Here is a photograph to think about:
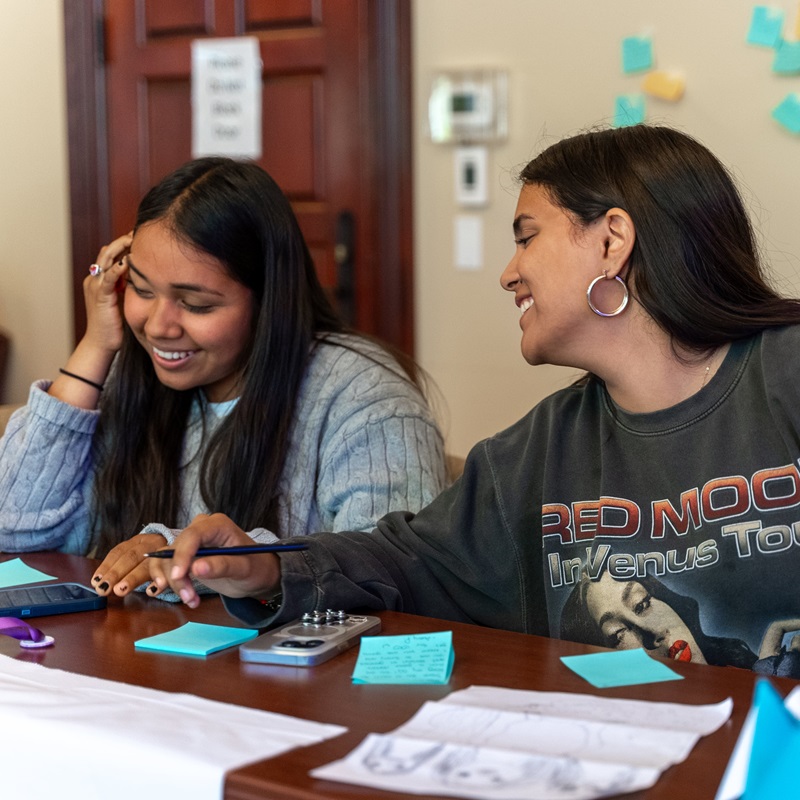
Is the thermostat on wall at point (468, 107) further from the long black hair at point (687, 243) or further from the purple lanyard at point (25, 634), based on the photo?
the purple lanyard at point (25, 634)

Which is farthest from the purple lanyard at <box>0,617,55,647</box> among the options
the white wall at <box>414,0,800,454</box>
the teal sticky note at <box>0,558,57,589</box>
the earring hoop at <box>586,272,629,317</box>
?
the white wall at <box>414,0,800,454</box>

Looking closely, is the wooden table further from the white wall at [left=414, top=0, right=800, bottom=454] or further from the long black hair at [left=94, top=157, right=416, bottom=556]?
the white wall at [left=414, top=0, right=800, bottom=454]

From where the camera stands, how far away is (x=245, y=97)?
11.5 ft

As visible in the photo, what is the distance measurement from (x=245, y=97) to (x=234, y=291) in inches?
73.9

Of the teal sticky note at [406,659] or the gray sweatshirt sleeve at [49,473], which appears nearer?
the teal sticky note at [406,659]

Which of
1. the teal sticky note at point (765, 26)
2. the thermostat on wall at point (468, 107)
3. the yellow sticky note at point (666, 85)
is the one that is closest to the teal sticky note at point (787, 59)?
the teal sticky note at point (765, 26)

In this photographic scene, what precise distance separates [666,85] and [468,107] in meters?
0.57

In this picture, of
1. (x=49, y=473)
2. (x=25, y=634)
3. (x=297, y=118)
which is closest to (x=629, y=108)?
(x=297, y=118)

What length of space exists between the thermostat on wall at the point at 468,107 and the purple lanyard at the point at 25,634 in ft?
7.43

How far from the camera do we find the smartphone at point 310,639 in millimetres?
1100

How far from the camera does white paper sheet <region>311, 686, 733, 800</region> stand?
0.79 metres

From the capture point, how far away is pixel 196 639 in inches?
46.6

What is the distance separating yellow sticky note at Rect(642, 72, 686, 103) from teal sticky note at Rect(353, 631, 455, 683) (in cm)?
208

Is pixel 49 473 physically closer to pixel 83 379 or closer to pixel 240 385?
pixel 83 379
